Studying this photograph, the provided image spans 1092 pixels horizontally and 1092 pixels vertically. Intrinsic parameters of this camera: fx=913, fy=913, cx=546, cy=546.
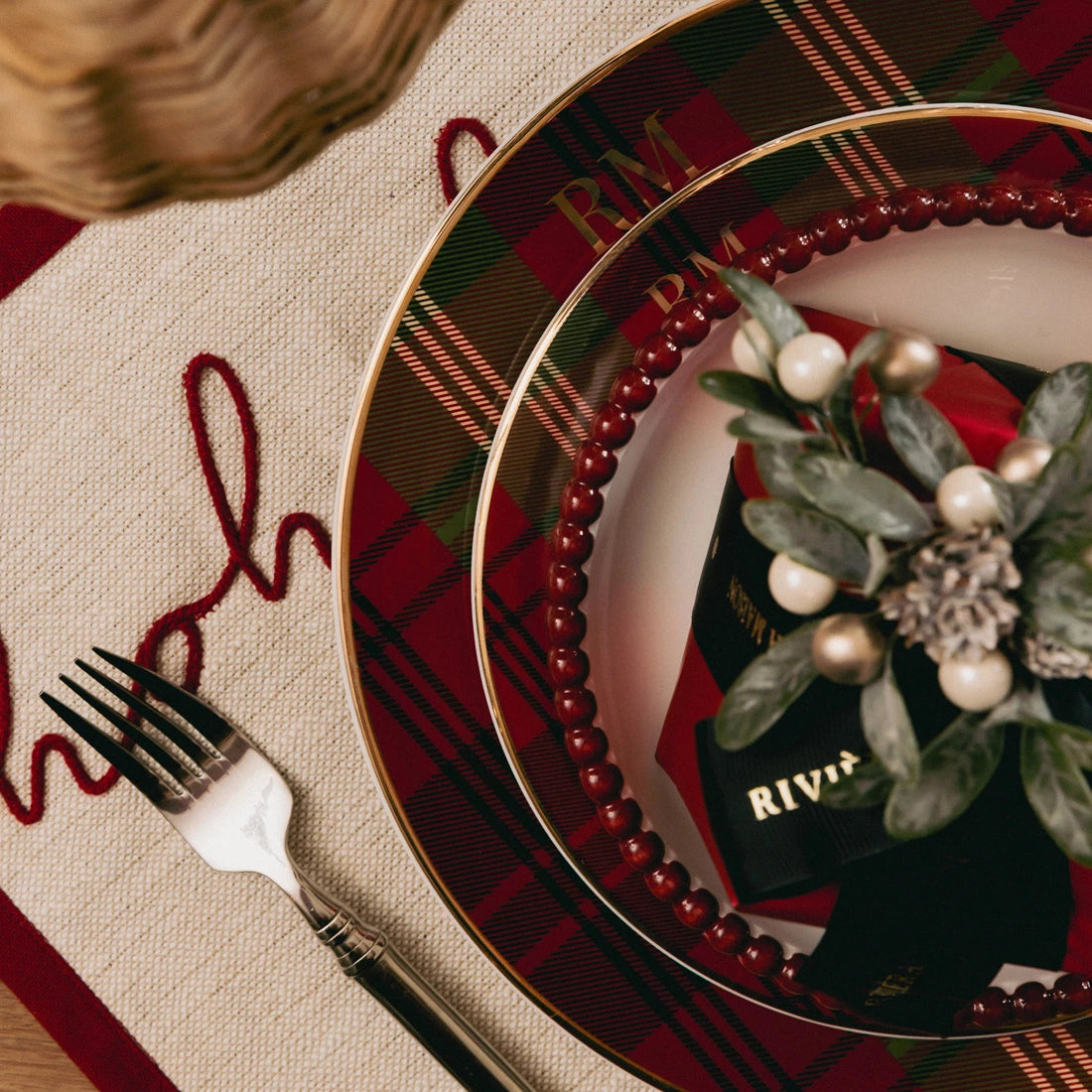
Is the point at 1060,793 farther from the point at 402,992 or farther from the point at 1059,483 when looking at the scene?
the point at 402,992

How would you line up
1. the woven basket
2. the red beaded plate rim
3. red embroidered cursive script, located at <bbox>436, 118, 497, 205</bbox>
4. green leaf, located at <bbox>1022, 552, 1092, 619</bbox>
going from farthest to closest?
red embroidered cursive script, located at <bbox>436, 118, 497, 205</bbox>
the red beaded plate rim
green leaf, located at <bbox>1022, 552, 1092, 619</bbox>
the woven basket

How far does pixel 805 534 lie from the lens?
21cm

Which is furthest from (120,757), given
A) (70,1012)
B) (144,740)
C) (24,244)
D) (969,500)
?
(969,500)

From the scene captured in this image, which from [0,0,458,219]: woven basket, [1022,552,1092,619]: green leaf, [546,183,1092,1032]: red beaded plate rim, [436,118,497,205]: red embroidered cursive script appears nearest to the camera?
[0,0,458,219]: woven basket

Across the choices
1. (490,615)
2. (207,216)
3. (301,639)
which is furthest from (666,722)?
(207,216)

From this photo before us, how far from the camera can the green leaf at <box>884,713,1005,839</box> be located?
0.21 metres

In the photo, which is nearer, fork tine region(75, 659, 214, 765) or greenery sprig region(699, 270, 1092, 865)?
greenery sprig region(699, 270, 1092, 865)

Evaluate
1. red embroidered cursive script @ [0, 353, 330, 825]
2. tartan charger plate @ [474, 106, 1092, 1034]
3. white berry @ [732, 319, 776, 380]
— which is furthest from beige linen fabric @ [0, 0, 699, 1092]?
white berry @ [732, 319, 776, 380]

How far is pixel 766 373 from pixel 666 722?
163 mm

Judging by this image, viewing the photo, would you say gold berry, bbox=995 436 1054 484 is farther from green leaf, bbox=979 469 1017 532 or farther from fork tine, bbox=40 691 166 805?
fork tine, bbox=40 691 166 805

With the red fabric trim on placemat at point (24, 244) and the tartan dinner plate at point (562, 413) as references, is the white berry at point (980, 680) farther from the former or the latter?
the red fabric trim on placemat at point (24, 244)

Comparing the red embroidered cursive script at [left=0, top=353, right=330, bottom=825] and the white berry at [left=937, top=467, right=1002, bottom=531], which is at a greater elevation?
the red embroidered cursive script at [left=0, top=353, right=330, bottom=825]

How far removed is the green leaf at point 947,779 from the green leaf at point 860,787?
0.04 feet

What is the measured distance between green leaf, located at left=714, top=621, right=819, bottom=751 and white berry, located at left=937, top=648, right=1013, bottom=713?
31mm
